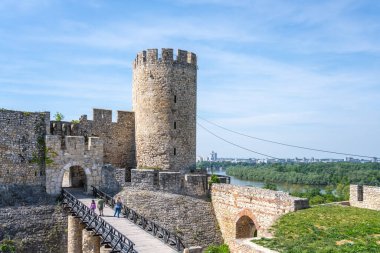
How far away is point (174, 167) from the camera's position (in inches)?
832

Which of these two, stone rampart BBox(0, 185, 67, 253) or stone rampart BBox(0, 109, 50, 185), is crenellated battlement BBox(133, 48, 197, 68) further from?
stone rampart BBox(0, 185, 67, 253)

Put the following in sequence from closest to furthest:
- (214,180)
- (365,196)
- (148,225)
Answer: (148,225) < (365,196) < (214,180)

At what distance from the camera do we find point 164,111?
68.8 feet

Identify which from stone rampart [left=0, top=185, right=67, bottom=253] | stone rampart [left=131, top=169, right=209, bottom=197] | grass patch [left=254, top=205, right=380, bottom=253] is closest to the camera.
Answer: grass patch [left=254, top=205, right=380, bottom=253]

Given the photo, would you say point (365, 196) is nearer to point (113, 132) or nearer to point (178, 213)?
point (178, 213)

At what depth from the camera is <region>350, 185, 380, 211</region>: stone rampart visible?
57.8ft

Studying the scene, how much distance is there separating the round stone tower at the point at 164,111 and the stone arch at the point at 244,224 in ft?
14.7

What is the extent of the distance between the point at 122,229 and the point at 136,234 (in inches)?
26.7

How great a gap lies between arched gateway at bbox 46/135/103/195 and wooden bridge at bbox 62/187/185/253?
2.28ft

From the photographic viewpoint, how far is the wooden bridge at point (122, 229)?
44.2 feet

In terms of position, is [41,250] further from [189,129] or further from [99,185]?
[189,129]

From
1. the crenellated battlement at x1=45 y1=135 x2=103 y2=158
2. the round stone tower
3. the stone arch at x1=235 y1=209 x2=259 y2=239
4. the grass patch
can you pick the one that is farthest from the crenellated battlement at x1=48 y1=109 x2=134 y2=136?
the grass patch

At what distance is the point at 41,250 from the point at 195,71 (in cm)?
1208

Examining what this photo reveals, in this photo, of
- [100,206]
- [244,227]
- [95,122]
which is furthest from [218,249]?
[95,122]
